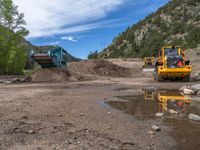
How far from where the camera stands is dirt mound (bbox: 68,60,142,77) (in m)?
37.6

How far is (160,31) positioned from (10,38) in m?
65.9

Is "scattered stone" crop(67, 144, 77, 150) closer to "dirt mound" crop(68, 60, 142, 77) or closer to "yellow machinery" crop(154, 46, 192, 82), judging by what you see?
"yellow machinery" crop(154, 46, 192, 82)

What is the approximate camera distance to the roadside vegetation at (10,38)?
38062 mm

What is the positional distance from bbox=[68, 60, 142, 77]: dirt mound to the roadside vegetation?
7650mm

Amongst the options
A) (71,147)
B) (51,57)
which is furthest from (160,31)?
(71,147)

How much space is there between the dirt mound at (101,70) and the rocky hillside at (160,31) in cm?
3358

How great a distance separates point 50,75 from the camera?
2719 centimetres

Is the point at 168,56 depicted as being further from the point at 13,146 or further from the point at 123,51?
the point at 123,51

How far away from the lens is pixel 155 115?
8680mm

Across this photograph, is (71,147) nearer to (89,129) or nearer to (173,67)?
(89,129)

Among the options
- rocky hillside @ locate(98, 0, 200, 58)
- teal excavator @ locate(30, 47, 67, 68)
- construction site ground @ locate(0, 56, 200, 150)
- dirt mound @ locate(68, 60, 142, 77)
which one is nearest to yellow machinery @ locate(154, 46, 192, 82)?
teal excavator @ locate(30, 47, 67, 68)

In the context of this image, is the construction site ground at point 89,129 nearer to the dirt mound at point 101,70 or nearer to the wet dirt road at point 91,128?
the wet dirt road at point 91,128

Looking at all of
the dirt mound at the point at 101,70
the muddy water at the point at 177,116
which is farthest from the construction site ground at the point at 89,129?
the dirt mound at the point at 101,70

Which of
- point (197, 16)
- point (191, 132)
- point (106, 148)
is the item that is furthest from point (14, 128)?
point (197, 16)
